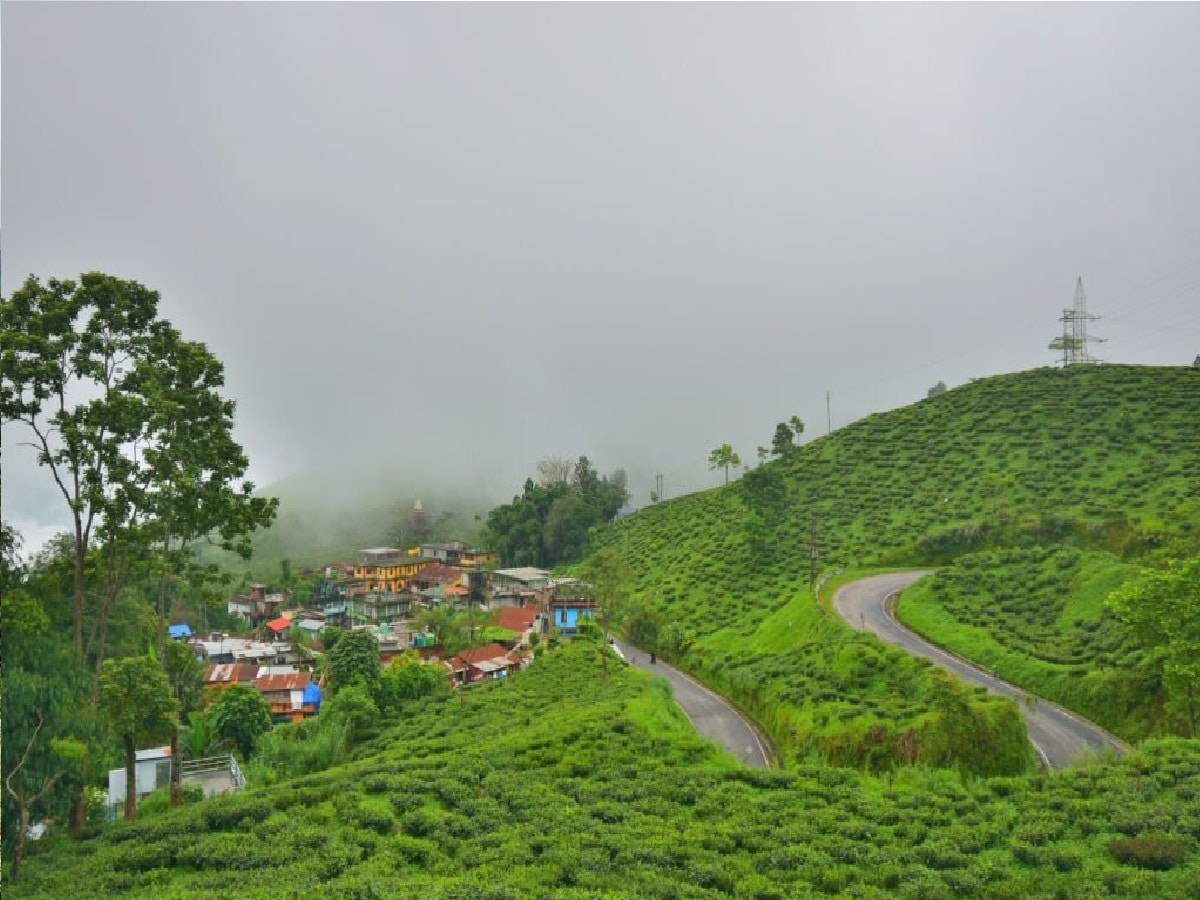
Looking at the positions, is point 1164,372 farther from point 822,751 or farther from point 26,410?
point 26,410

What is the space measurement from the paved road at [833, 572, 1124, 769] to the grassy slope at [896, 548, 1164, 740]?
675 mm

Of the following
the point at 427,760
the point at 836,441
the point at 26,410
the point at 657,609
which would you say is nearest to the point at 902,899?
the point at 427,760

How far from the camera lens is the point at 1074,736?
2595 cm

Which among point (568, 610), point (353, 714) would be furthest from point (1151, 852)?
point (568, 610)

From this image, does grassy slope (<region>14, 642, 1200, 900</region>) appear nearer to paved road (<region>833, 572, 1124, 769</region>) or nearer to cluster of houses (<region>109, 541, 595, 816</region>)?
paved road (<region>833, 572, 1124, 769</region>)

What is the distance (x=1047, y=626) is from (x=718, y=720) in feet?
52.3

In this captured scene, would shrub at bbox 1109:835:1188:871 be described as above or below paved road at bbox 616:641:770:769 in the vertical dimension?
above

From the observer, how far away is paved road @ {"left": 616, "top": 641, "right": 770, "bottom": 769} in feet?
92.2

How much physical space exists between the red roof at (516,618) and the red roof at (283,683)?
16.4 meters

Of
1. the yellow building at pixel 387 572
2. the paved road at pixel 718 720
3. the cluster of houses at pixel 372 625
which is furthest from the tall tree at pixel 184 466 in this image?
the yellow building at pixel 387 572

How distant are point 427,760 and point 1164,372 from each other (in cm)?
8256

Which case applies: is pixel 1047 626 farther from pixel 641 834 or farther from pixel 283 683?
pixel 283 683

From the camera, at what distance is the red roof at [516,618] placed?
59.0m

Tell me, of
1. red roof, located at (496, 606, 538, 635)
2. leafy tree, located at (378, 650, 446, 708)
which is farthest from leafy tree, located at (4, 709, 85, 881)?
red roof, located at (496, 606, 538, 635)
